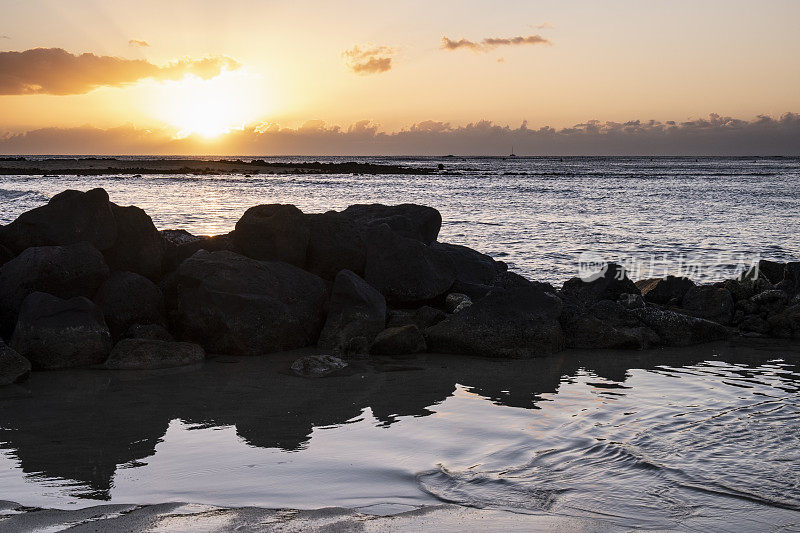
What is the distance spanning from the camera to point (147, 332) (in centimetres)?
925

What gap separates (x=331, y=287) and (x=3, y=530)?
706cm

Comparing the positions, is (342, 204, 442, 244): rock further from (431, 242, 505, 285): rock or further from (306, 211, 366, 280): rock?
(306, 211, 366, 280): rock

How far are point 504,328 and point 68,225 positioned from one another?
243 inches

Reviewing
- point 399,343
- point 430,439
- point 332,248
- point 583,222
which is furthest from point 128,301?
point 583,222

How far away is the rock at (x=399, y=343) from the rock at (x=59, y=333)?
128 inches

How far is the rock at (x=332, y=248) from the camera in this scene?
1120 cm

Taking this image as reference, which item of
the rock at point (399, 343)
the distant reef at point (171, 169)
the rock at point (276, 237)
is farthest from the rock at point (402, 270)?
the distant reef at point (171, 169)

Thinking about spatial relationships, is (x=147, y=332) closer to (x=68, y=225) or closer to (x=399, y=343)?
(x=68, y=225)

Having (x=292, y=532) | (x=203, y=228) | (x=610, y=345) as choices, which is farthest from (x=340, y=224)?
(x=203, y=228)

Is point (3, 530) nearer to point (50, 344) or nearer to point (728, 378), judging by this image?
Result: point (50, 344)

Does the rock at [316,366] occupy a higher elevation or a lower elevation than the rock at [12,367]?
lower

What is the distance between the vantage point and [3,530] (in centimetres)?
388

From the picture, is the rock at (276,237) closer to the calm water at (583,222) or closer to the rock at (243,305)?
the rock at (243,305)

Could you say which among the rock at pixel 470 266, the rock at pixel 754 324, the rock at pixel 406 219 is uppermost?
the rock at pixel 406 219
